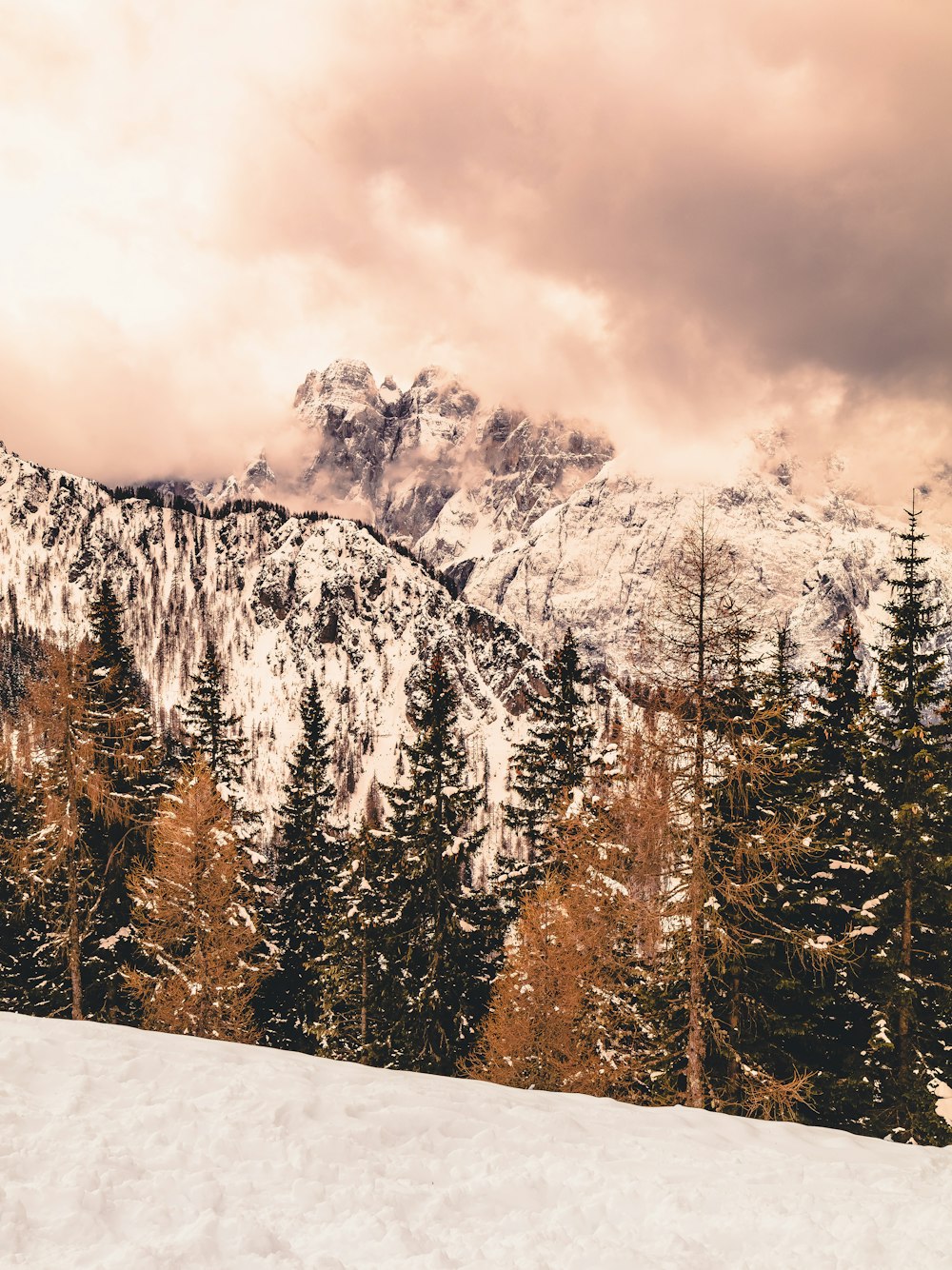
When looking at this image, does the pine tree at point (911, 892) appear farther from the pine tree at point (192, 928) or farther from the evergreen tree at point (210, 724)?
the evergreen tree at point (210, 724)

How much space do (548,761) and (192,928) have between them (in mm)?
12557

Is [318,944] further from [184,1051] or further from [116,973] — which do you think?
[184,1051]

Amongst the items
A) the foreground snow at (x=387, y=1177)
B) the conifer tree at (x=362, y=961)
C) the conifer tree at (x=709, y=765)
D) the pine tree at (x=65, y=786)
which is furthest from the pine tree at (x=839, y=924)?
the pine tree at (x=65, y=786)

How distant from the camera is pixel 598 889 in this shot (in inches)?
783

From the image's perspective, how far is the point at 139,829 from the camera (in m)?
24.4

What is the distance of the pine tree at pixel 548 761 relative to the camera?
25.2 meters

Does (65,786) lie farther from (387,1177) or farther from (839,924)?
(839,924)

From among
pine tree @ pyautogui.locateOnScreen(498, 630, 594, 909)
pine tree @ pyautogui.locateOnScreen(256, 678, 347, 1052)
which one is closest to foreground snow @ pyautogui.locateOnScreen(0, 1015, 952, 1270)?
pine tree @ pyautogui.locateOnScreen(498, 630, 594, 909)

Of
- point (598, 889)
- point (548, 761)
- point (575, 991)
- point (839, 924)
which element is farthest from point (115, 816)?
point (839, 924)

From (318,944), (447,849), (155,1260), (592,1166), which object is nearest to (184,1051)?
(155,1260)

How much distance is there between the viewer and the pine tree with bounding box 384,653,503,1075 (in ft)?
80.3

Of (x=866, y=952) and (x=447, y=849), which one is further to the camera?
(x=447, y=849)

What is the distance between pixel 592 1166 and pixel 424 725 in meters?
17.4

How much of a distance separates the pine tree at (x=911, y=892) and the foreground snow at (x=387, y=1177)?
26.6 ft
